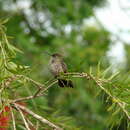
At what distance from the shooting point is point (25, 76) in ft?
7.73

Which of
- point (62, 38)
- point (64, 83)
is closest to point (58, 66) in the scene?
point (64, 83)

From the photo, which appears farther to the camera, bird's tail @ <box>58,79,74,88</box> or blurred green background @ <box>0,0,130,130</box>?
blurred green background @ <box>0,0,130,130</box>

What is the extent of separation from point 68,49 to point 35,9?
97 centimetres

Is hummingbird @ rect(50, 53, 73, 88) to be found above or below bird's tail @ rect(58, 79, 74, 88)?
above

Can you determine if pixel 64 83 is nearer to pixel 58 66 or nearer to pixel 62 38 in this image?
pixel 58 66

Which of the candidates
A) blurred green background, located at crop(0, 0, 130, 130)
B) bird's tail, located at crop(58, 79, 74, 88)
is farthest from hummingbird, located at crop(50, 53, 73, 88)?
blurred green background, located at crop(0, 0, 130, 130)

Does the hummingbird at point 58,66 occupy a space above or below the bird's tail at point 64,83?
above

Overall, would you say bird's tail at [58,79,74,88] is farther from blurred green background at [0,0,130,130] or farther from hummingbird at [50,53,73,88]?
blurred green background at [0,0,130,130]

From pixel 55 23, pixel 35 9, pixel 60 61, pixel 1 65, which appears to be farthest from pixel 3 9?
pixel 1 65

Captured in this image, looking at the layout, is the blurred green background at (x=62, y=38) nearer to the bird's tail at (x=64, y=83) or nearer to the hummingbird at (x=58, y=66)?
the hummingbird at (x=58, y=66)

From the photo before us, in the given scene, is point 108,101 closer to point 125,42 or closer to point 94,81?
point 94,81

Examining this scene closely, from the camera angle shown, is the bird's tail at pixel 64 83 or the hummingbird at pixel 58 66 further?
the hummingbird at pixel 58 66

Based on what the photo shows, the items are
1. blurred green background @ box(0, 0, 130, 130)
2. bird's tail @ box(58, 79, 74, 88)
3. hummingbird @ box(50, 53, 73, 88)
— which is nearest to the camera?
bird's tail @ box(58, 79, 74, 88)

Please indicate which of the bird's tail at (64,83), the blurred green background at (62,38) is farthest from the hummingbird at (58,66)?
the blurred green background at (62,38)
